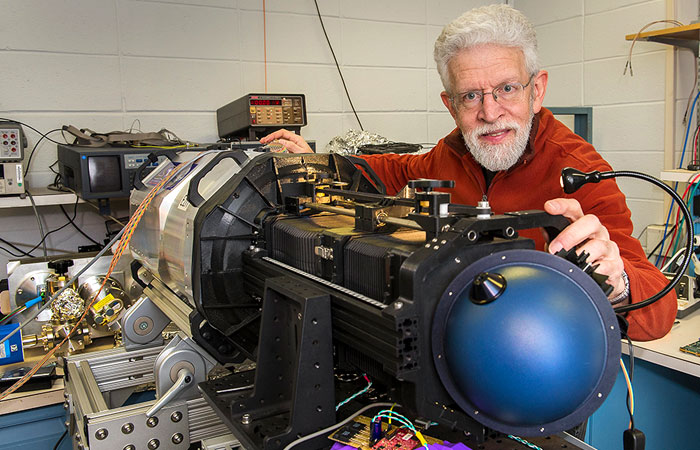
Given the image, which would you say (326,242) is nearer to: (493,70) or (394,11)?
(493,70)

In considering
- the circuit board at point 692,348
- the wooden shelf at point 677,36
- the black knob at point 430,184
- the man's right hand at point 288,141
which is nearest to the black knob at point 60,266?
the man's right hand at point 288,141

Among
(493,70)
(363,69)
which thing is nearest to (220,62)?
(363,69)

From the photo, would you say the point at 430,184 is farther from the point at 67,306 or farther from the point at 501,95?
the point at 67,306

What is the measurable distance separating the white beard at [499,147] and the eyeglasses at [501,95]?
0.06 meters

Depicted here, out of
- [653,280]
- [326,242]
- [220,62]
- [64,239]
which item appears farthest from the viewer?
[220,62]

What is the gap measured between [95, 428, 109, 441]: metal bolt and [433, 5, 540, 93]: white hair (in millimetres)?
1173

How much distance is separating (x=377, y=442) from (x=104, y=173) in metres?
1.68

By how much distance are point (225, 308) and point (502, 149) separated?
808 millimetres

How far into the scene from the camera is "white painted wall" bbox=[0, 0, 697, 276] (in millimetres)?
2602

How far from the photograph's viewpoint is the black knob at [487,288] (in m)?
0.66

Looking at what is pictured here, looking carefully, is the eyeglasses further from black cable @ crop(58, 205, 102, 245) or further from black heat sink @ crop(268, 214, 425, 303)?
black cable @ crop(58, 205, 102, 245)

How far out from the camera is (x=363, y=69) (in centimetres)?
332

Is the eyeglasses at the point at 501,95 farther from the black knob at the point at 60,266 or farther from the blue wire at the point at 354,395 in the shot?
the black knob at the point at 60,266

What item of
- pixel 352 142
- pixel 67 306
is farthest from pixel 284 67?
pixel 67 306
